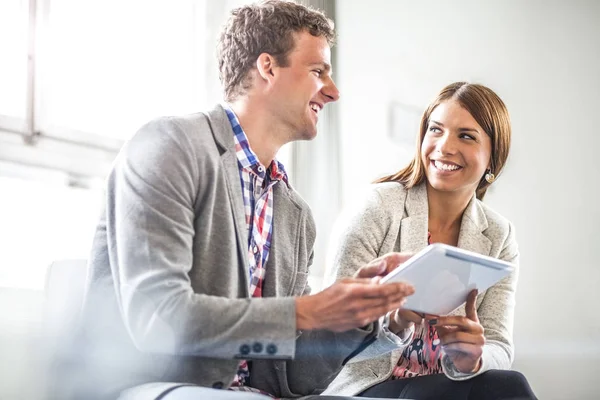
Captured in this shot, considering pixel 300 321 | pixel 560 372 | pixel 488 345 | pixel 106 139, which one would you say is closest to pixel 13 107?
pixel 106 139

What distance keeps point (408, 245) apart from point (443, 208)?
21cm

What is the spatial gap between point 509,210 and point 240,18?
1.60 m

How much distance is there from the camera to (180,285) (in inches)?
44.9

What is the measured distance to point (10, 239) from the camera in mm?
1867

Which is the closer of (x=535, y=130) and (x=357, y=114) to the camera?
(x=535, y=130)

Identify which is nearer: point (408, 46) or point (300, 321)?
point (300, 321)

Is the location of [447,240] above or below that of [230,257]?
below

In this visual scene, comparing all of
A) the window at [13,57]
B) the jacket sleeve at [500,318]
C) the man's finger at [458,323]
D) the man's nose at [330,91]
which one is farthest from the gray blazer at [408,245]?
the window at [13,57]

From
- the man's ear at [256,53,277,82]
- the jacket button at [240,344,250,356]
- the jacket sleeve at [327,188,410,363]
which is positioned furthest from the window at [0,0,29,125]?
the jacket button at [240,344,250,356]

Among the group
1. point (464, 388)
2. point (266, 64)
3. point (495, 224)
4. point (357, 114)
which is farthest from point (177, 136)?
point (357, 114)

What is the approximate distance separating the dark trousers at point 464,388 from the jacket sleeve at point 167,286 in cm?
60

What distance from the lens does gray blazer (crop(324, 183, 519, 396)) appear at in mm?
1775

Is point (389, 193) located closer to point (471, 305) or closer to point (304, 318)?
point (471, 305)

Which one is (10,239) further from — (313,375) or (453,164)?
(453,164)
